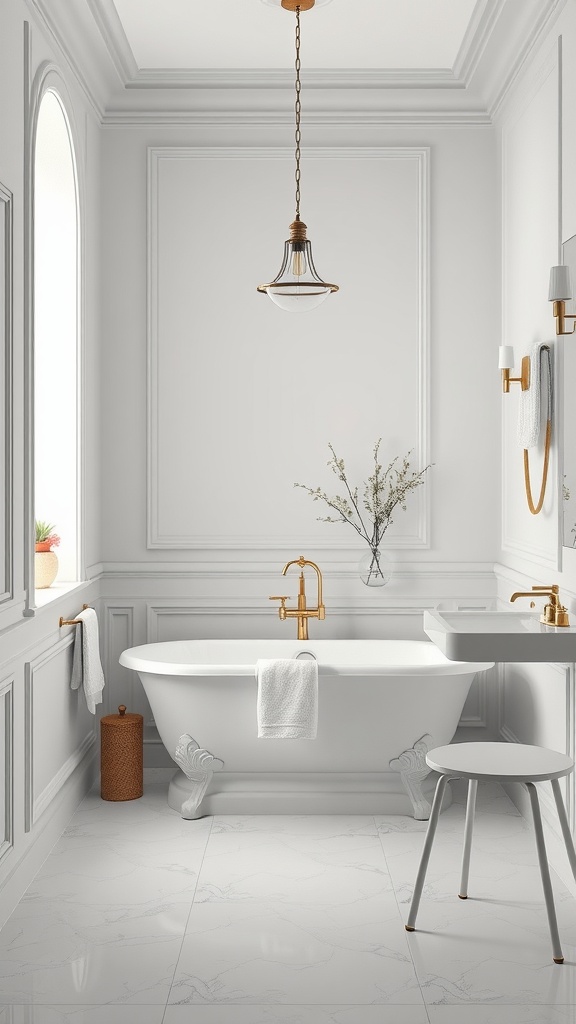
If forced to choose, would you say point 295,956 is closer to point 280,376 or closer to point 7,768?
point 7,768

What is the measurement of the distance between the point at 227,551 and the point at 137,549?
40cm

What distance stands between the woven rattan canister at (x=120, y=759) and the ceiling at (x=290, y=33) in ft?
8.63

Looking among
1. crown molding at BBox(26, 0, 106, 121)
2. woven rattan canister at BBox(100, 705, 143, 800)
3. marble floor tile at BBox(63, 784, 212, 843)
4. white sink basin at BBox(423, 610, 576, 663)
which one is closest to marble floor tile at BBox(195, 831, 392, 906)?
marble floor tile at BBox(63, 784, 212, 843)

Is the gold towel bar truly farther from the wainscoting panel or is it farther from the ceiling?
the ceiling

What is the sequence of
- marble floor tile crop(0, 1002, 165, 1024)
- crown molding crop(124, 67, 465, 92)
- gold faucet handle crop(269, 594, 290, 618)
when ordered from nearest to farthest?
marble floor tile crop(0, 1002, 165, 1024)
crown molding crop(124, 67, 465, 92)
gold faucet handle crop(269, 594, 290, 618)

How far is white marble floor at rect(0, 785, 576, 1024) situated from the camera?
7.45ft

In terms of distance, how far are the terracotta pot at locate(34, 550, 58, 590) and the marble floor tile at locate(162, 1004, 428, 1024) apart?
1669 millimetres

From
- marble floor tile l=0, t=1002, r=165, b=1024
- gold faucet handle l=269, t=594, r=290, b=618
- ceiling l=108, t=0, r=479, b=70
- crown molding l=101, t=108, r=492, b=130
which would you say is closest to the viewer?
marble floor tile l=0, t=1002, r=165, b=1024

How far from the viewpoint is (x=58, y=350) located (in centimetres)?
367

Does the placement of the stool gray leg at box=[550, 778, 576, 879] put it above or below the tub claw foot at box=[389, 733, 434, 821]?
above

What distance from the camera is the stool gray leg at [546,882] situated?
2391 millimetres

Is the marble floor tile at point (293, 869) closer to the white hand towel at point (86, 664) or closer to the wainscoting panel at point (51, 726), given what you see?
the wainscoting panel at point (51, 726)

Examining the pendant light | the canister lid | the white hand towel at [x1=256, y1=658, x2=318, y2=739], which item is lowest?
the canister lid

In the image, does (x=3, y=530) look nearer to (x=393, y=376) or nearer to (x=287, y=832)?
(x=287, y=832)
